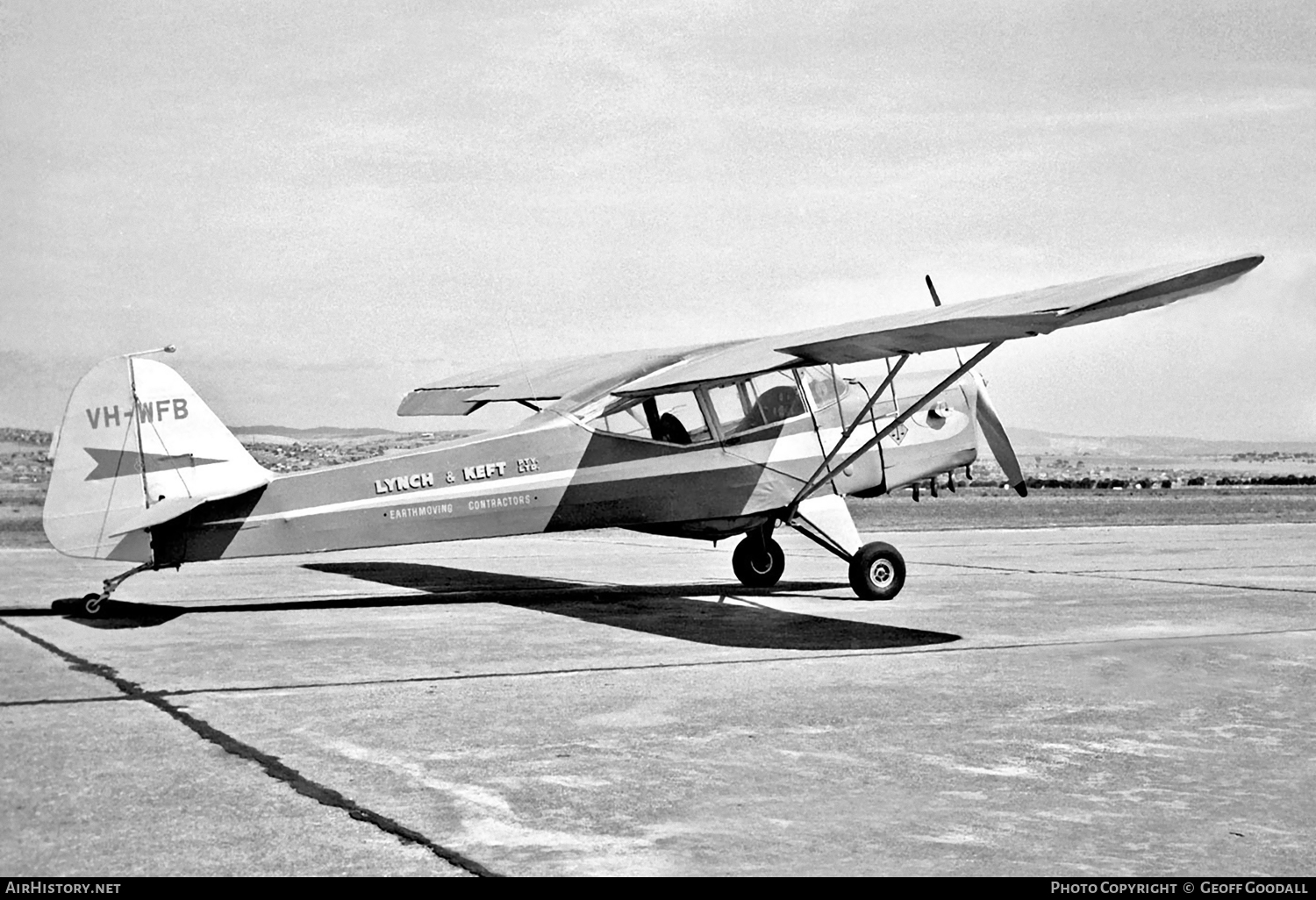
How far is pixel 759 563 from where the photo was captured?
15109 mm

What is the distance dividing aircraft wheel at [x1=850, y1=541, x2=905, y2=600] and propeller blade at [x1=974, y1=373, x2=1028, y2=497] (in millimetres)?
2357

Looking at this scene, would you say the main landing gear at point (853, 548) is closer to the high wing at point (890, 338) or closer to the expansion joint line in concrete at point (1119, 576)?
the high wing at point (890, 338)

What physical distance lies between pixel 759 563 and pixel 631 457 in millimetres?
2492

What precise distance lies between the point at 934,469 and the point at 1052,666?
230 inches

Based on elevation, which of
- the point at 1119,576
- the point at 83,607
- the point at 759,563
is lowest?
the point at 1119,576

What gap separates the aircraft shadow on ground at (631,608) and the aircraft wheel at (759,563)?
16 cm

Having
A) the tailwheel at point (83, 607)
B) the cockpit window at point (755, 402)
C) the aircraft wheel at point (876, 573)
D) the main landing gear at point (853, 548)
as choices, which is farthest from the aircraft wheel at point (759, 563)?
the tailwheel at point (83, 607)

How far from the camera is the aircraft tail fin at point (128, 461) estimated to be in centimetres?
1123

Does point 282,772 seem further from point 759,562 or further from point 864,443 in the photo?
point 759,562

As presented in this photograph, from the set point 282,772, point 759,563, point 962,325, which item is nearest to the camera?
point 282,772

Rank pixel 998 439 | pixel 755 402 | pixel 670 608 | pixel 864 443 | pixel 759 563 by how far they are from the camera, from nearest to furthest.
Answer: pixel 670 608
pixel 755 402
pixel 864 443
pixel 759 563
pixel 998 439

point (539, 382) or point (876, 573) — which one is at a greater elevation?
point (539, 382)

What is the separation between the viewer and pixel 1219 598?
13.9 m

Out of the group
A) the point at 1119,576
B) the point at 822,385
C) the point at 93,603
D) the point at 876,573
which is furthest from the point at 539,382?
the point at 1119,576
